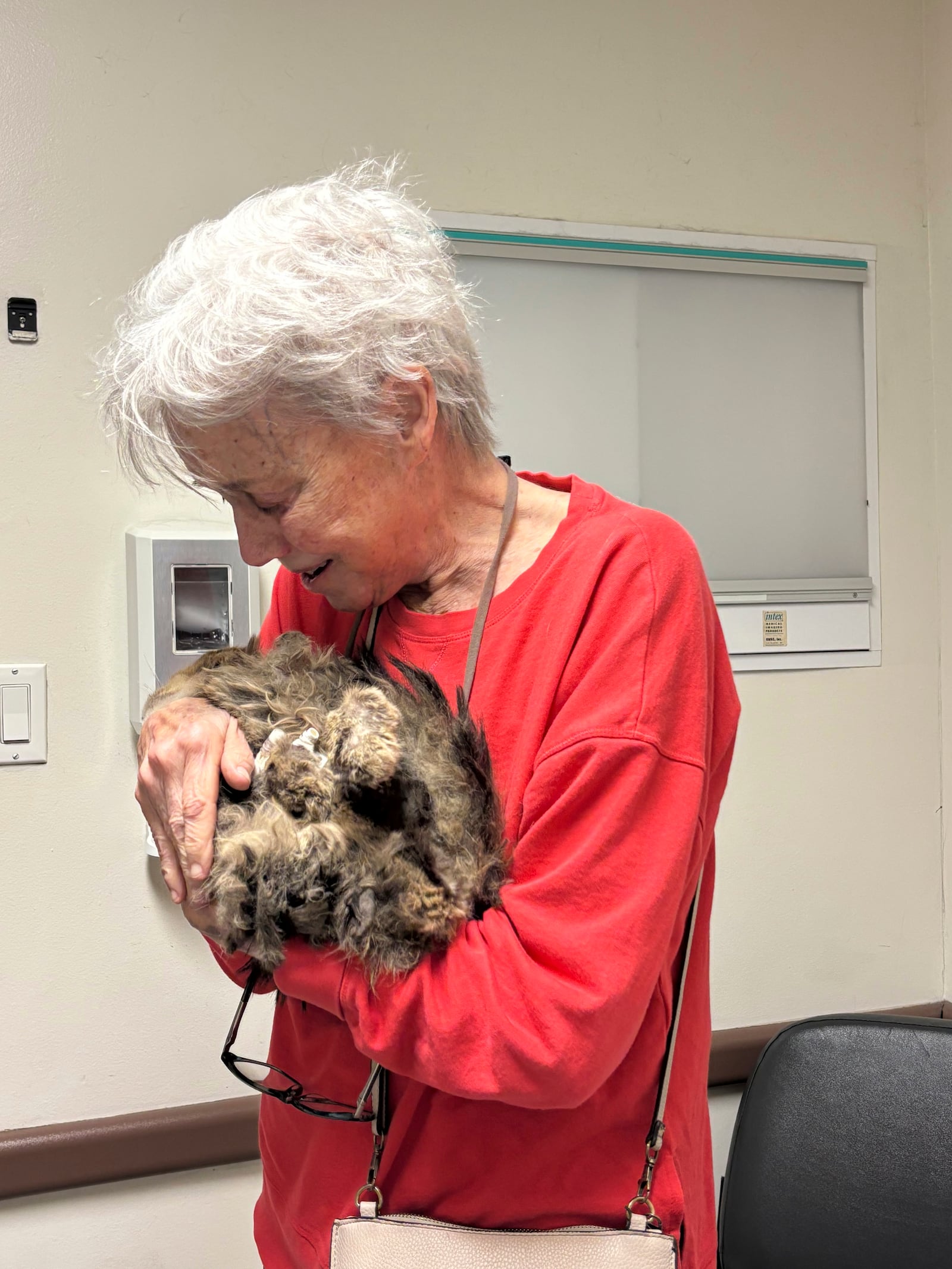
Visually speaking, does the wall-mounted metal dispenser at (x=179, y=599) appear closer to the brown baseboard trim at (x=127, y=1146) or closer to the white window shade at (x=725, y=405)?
the brown baseboard trim at (x=127, y=1146)

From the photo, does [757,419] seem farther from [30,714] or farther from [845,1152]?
[30,714]

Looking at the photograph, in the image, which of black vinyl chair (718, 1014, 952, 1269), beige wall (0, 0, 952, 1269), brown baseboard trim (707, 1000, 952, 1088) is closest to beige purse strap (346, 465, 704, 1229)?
black vinyl chair (718, 1014, 952, 1269)

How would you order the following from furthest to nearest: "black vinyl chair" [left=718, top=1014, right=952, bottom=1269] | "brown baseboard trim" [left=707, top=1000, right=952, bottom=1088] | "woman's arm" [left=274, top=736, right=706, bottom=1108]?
"brown baseboard trim" [left=707, top=1000, right=952, bottom=1088]
"black vinyl chair" [left=718, top=1014, right=952, bottom=1269]
"woman's arm" [left=274, top=736, right=706, bottom=1108]

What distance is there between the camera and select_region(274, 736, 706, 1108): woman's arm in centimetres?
86

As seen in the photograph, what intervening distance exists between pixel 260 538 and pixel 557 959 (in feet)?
1.67

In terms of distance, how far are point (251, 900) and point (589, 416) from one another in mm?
1558

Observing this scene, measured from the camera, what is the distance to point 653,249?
7.39 feet

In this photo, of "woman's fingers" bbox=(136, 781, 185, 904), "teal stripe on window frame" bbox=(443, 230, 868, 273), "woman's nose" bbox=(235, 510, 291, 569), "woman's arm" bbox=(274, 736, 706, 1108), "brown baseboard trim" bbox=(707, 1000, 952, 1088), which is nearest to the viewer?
"woman's arm" bbox=(274, 736, 706, 1108)

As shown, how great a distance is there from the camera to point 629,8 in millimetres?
2205

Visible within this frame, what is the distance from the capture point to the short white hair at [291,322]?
972mm

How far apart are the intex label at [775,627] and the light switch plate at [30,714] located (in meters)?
1.48

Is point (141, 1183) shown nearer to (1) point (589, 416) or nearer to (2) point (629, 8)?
(1) point (589, 416)

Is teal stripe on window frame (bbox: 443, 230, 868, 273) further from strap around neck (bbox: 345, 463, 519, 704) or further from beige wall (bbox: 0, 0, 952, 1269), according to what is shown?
strap around neck (bbox: 345, 463, 519, 704)

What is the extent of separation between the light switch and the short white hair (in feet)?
3.18
